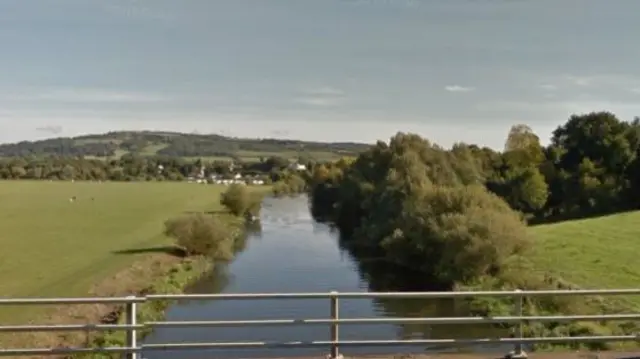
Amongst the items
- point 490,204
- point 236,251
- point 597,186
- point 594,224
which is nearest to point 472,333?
point 490,204

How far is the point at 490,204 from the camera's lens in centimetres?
4903

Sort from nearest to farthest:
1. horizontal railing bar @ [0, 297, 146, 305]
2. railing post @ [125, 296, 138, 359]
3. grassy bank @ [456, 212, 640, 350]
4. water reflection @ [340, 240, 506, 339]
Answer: horizontal railing bar @ [0, 297, 146, 305] → railing post @ [125, 296, 138, 359] → grassy bank @ [456, 212, 640, 350] → water reflection @ [340, 240, 506, 339]

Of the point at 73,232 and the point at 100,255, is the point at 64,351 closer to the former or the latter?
the point at 100,255

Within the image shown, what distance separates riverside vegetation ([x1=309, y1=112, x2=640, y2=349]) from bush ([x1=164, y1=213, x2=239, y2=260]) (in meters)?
12.8

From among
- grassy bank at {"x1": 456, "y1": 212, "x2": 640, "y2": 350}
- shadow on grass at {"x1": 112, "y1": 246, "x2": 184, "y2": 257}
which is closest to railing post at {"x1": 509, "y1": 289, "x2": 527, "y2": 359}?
grassy bank at {"x1": 456, "y1": 212, "x2": 640, "y2": 350}

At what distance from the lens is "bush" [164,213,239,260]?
61.2 m

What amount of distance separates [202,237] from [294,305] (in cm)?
2535

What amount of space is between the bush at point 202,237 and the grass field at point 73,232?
466 centimetres

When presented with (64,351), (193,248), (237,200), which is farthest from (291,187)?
(64,351)

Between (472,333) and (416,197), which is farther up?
(416,197)

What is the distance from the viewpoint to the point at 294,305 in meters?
37.6

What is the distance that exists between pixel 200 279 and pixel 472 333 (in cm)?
2448

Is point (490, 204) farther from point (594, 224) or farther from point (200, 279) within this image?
point (200, 279)

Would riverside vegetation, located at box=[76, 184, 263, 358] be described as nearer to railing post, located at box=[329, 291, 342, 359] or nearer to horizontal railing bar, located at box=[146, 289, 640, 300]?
railing post, located at box=[329, 291, 342, 359]
